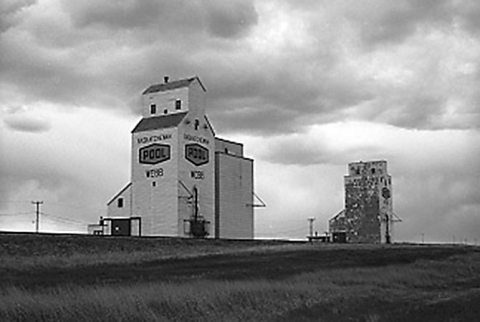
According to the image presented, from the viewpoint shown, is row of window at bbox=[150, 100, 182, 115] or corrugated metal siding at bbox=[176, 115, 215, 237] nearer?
corrugated metal siding at bbox=[176, 115, 215, 237]

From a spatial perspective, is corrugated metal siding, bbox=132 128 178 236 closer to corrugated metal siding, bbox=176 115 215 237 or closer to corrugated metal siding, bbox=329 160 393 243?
corrugated metal siding, bbox=176 115 215 237

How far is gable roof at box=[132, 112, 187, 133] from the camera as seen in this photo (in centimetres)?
7994

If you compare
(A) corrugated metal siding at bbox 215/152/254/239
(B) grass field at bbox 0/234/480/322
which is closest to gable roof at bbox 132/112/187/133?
(A) corrugated metal siding at bbox 215/152/254/239

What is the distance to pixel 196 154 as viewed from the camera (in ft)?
263

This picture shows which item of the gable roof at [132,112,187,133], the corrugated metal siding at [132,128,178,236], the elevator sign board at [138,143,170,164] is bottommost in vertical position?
the corrugated metal siding at [132,128,178,236]

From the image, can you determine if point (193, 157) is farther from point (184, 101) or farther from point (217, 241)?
point (217, 241)

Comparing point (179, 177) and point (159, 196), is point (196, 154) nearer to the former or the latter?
point (179, 177)

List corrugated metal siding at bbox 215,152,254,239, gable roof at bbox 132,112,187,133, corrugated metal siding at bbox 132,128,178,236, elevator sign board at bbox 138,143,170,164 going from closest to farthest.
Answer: corrugated metal siding at bbox 132,128,178,236, elevator sign board at bbox 138,143,170,164, gable roof at bbox 132,112,187,133, corrugated metal siding at bbox 215,152,254,239

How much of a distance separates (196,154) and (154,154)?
13.8ft

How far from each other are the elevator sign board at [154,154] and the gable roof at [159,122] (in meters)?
2.11

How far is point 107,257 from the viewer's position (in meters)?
45.8

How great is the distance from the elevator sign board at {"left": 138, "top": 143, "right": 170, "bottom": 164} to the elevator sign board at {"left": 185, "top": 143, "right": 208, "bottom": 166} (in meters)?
2.02

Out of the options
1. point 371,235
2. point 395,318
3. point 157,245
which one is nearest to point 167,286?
point 395,318

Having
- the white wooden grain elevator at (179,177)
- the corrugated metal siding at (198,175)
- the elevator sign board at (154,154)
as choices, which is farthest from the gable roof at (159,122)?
the elevator sign board at (154,154)
